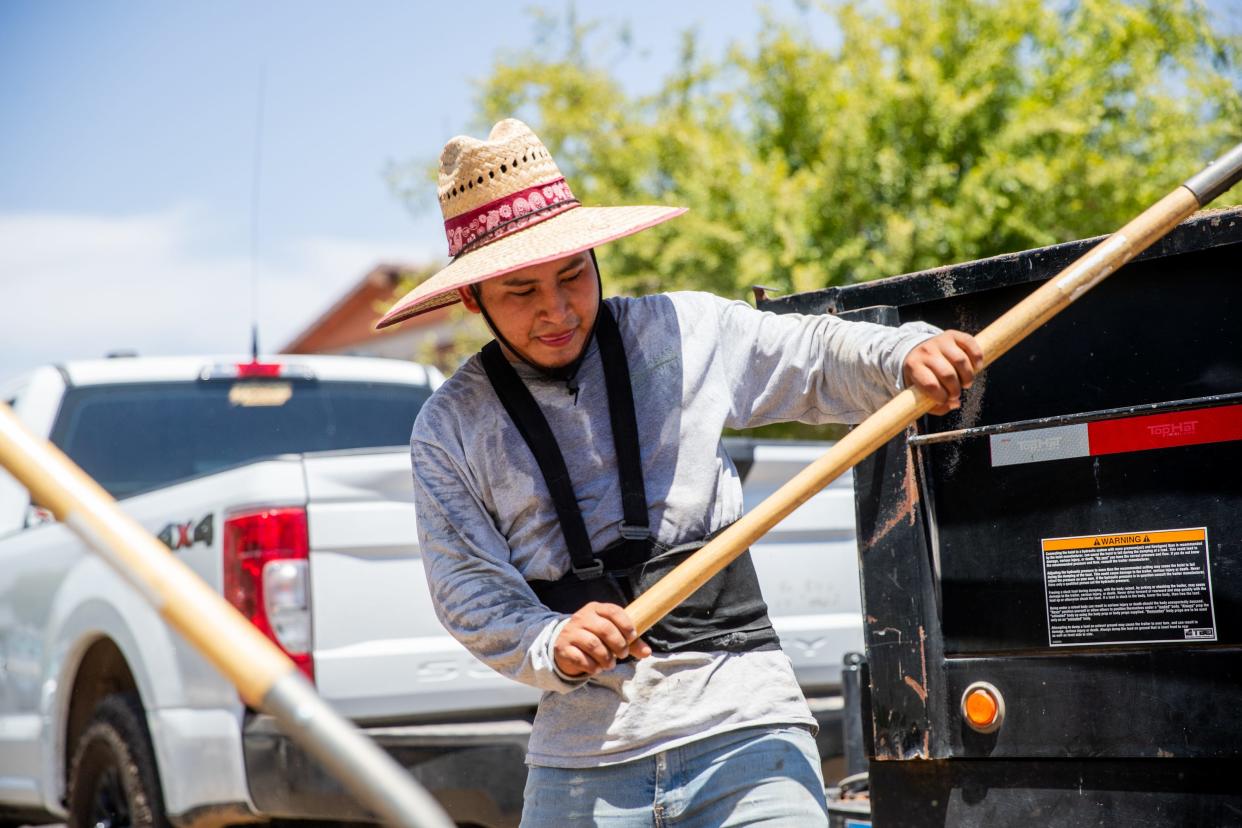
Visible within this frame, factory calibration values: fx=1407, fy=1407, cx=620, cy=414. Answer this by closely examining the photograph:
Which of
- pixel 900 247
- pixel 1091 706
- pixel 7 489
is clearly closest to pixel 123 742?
pixel 7 489

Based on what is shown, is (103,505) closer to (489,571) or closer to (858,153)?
(489,571)

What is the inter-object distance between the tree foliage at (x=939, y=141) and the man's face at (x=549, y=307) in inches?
308

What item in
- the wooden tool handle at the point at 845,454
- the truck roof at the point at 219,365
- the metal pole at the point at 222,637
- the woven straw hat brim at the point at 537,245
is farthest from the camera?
the truck roof at the point at 219,365

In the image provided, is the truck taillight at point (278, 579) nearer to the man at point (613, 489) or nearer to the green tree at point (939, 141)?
the man at point (613, 489)

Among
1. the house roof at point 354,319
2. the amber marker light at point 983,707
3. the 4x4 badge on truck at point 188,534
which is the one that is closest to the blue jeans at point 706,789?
the amber marker light at point 983,707

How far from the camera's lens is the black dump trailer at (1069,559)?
8.30ft

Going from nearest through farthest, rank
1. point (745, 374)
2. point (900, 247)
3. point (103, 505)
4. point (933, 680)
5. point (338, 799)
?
1. point (103, 505)
2. point (745, 374)
3. point (933, 680)
4. point (338, 799)
5. point (900, 247)

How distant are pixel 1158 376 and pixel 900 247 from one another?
26.3ft

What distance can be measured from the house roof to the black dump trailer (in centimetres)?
2303

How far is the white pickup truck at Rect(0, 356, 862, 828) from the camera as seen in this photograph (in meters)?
3.86

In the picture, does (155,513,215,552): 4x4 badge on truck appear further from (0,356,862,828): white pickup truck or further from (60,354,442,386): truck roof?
(60,354,442,386): truck roof

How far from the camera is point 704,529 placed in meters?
2.44

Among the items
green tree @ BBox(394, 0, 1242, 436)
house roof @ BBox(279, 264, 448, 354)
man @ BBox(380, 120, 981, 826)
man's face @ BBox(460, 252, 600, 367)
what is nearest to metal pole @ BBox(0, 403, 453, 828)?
man @ BBox(380, 120, 981, 826)

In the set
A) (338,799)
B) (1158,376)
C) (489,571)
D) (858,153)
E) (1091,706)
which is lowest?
(338,799)
